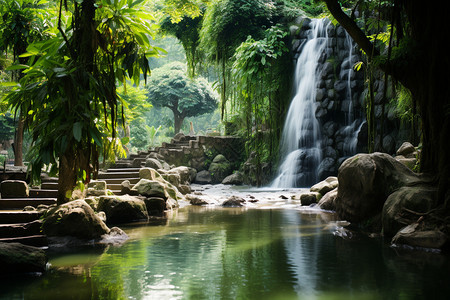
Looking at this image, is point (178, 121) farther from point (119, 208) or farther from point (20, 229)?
point (20, 229)

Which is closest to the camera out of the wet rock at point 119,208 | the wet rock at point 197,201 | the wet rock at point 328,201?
the wet rock at point 119,208

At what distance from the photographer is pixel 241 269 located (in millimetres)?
4523

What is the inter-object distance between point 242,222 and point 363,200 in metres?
2.29

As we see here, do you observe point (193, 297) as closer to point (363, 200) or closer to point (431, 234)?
point (431, 234)

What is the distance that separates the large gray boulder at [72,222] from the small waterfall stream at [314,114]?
35.6 feet

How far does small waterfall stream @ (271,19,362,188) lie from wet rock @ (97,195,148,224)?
346 inches

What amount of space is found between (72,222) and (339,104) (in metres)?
12.4

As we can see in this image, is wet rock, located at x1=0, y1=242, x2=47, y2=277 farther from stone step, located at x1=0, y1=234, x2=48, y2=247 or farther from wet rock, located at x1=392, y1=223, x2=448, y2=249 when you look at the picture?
wet rock, located at x1=392, y1=223, x2=448, y2=249

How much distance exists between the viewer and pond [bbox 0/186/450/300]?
12.1 feet

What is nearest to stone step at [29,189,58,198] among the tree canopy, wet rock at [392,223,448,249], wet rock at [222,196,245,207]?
wet rock at [222,196,245,207]

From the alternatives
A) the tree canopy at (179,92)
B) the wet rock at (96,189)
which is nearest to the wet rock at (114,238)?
→ the wet rock at (96,189)

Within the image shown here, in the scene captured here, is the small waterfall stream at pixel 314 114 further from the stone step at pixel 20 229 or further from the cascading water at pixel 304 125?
the stone step at pixel 20 229

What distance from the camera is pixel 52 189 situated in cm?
912

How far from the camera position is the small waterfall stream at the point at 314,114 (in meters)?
15.8
